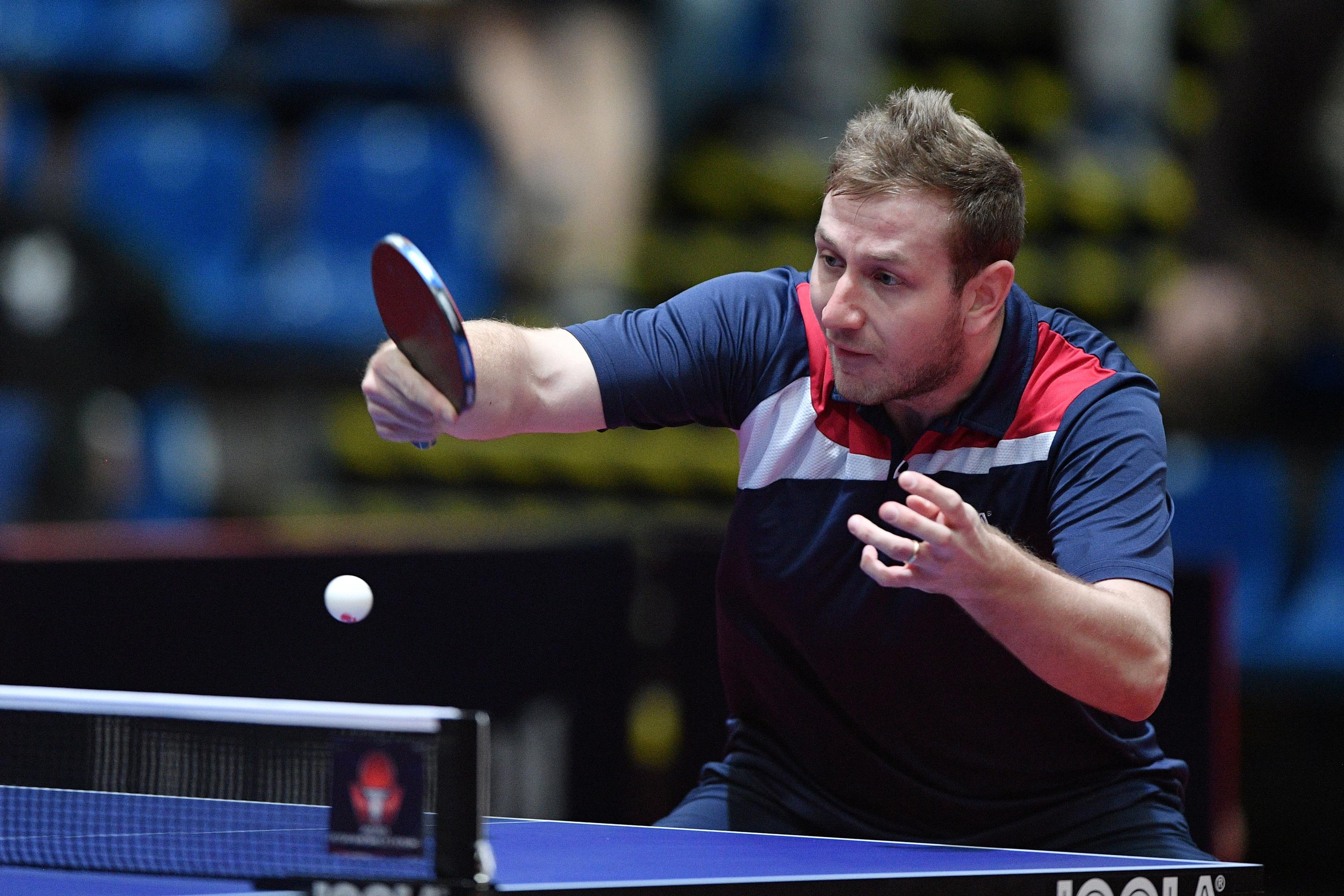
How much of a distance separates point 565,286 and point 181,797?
543cm

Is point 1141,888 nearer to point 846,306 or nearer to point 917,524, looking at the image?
point 917,524

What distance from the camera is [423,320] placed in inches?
111

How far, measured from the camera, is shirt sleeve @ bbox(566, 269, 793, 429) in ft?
10.4

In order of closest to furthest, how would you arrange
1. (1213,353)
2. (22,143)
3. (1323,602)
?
(1323,602), (1213,353), (22,143)

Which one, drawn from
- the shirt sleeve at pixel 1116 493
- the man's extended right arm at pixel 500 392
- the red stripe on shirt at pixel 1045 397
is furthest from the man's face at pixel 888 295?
the man's extended right arm at pixel 500 392

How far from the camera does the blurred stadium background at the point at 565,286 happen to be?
545cm

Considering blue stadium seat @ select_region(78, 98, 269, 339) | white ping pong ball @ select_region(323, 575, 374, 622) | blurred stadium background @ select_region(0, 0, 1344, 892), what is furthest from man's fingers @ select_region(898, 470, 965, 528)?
blue stadium seat @ select_region(78, 98, 269, 339)

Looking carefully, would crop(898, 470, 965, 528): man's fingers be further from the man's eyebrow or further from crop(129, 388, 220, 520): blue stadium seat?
crop(129, 388, 220, 520): blue stadium seat

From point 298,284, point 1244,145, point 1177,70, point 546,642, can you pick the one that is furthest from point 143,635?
point 1177,70

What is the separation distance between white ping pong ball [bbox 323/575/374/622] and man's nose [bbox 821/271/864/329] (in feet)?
3.20

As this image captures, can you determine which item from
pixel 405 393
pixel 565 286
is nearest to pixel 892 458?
pixel 405 393

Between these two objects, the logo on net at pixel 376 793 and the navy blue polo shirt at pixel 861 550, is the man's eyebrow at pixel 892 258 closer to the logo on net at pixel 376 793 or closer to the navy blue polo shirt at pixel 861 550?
the navy blue polo shirt at pixel 861 550

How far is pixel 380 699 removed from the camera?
522cm

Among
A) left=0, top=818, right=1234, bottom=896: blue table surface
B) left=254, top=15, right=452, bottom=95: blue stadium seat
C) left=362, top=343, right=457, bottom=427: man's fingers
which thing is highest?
left=254, top=15, right=452, bottom=95: blue stadium seat
